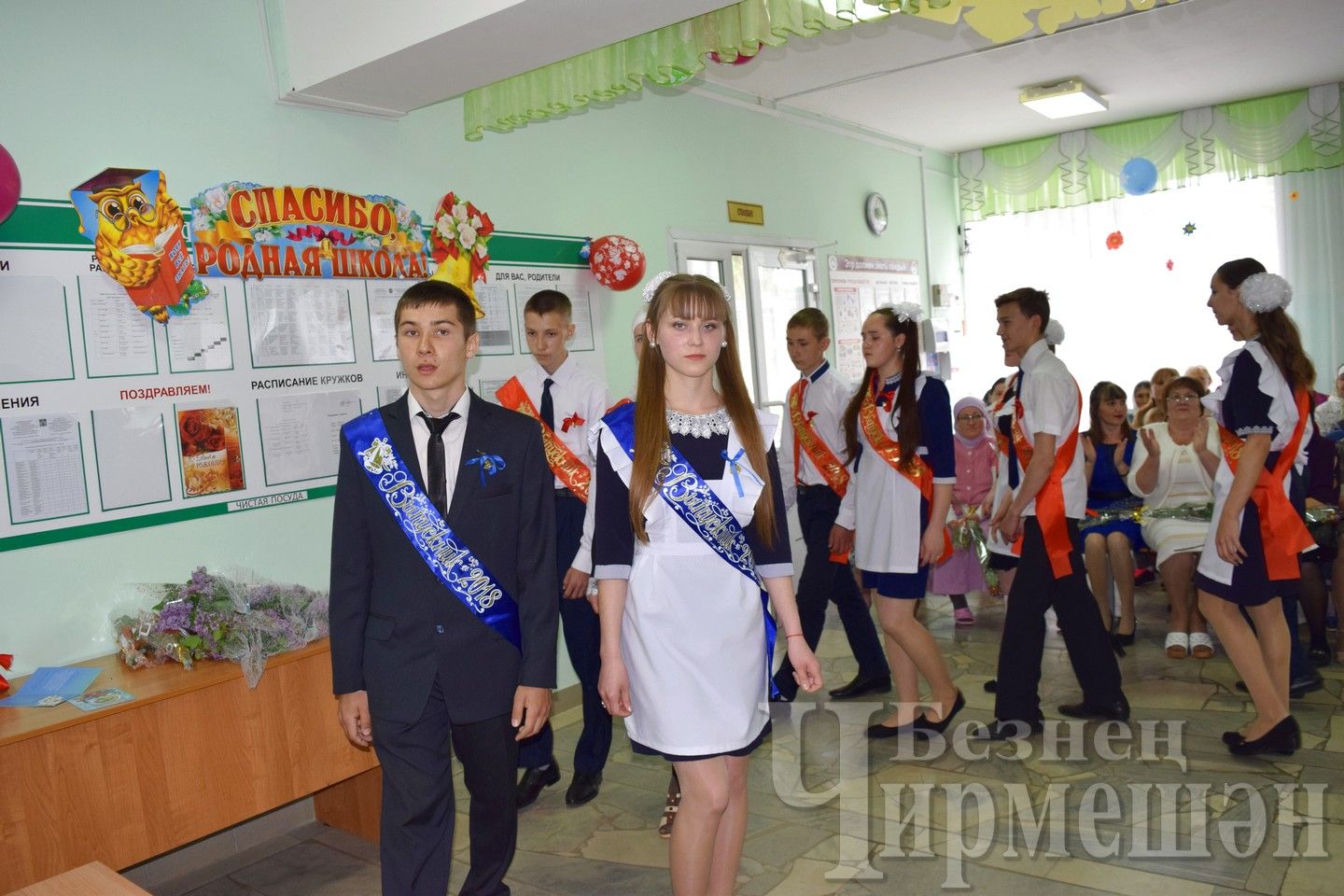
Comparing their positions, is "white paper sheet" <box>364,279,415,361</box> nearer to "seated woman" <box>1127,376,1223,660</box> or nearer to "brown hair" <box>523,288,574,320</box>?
"brown hair" <box>523,288,574,320</box>

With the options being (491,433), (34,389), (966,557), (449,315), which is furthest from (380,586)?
(966,557)

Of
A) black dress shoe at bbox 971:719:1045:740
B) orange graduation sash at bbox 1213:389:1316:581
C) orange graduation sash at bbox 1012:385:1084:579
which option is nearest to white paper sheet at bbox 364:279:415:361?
orange graduation sash at bbox 1012:385:1084:579

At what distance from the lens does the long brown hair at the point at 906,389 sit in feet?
10.3

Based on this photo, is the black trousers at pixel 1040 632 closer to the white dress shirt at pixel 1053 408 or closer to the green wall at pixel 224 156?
the white dress shirt at pixel 1053 408

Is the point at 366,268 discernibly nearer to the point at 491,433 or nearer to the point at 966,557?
the point at 491,433

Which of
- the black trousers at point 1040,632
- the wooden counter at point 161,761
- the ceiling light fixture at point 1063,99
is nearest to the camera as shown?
the wooden counter at point 161,761

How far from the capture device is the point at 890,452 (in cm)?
320

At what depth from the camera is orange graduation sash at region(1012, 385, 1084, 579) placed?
3182 mm

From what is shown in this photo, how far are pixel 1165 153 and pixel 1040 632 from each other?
5.03 metres

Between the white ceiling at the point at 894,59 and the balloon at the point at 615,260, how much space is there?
1023 millimetres

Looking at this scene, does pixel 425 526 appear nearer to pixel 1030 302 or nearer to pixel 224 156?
pixel 224 156

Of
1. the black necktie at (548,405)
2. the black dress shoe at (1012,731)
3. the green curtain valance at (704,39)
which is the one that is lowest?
the black dress shoe at (1012,731)

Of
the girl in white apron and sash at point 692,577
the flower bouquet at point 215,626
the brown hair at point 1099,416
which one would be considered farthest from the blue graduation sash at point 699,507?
the brown hair at point 1099,416

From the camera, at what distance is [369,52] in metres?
2.98
